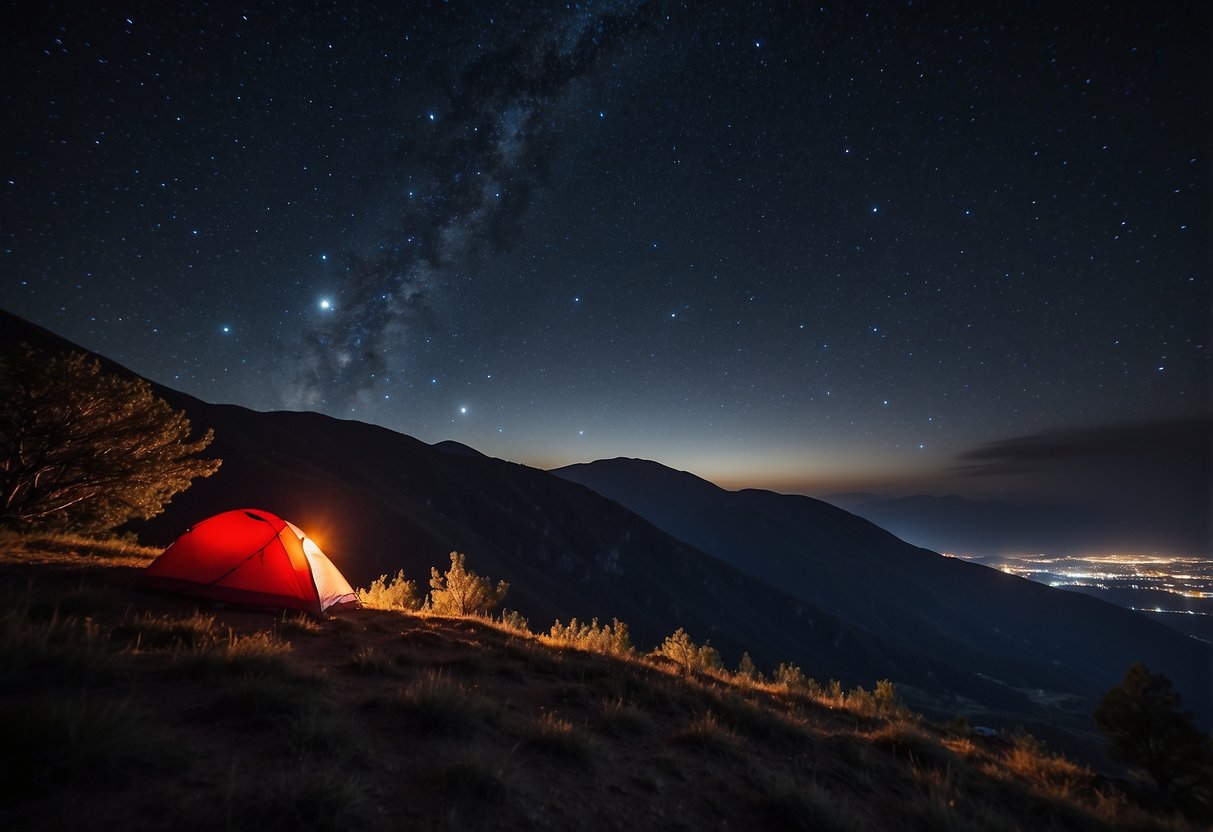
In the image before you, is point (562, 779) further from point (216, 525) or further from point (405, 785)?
point (216, 525)

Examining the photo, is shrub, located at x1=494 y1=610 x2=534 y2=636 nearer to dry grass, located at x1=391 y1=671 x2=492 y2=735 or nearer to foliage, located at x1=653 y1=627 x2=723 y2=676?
foliage, located at x1=653 y1=627 x2=723 y2=676

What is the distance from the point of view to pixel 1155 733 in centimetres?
1254

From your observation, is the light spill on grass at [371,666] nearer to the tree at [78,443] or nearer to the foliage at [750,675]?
the foliage at [750,675]

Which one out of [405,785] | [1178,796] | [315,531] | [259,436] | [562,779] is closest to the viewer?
[405,785]

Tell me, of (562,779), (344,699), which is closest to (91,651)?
(344,699)

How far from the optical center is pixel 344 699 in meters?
5.75

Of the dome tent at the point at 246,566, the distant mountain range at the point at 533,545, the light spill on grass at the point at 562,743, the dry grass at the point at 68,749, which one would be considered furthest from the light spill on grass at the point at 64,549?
the distant mountain range at the point at 533,545

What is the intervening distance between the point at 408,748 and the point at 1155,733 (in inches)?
775

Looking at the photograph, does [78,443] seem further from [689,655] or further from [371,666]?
[689,655]

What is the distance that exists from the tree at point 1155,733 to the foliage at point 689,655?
10800 mm

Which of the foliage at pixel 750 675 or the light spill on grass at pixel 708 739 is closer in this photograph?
the light spill on grass at pixel 708 739

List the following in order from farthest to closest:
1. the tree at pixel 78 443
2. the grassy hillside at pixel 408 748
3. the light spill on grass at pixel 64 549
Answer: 1. the tree at pixel 78 443
2. the light spill on grass at pixel 64 549
3. the grassy hillside at pixel 408 748

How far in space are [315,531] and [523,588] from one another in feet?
123

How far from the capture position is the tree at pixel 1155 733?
11.5m
